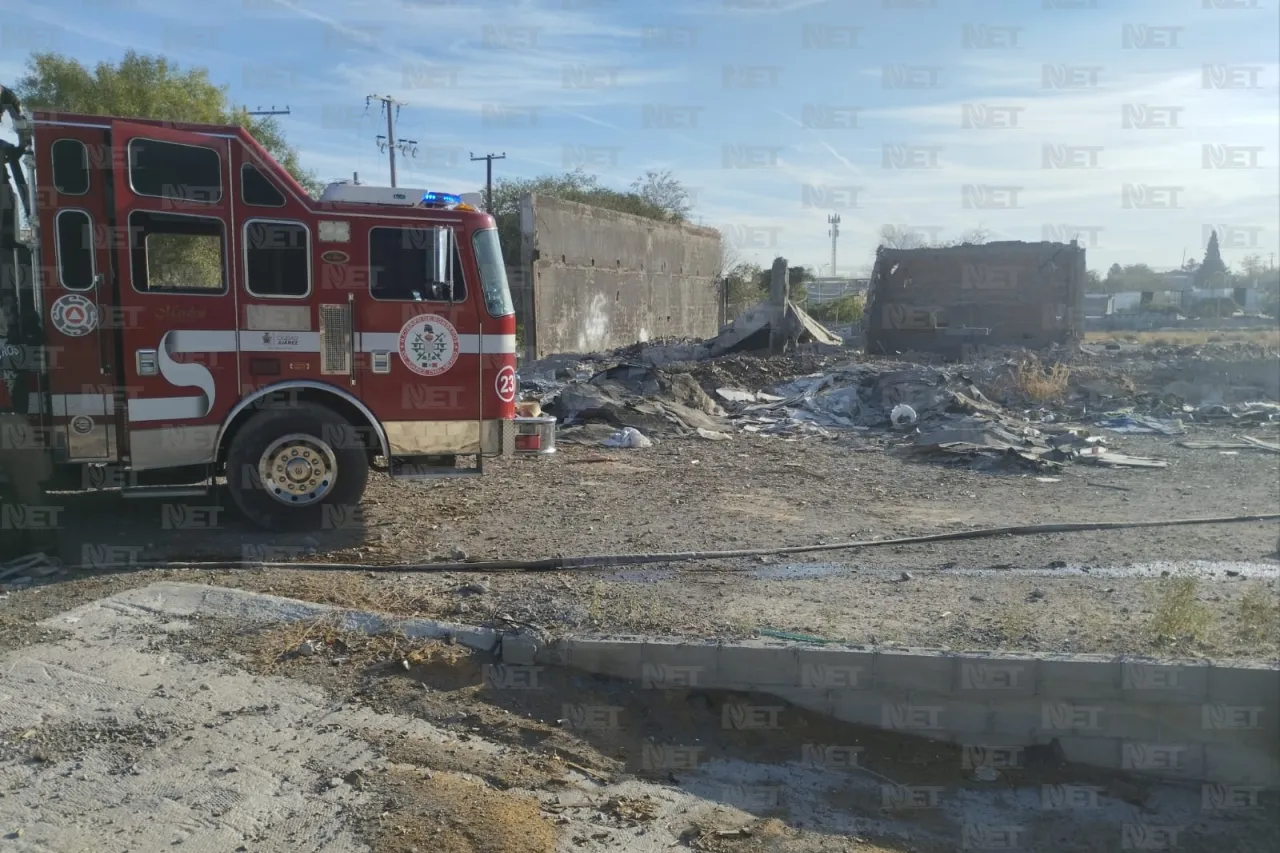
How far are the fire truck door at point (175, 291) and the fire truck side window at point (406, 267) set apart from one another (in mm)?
1088

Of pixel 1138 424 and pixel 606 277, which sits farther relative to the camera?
pixel 606 277

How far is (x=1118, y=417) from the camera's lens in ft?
54.9

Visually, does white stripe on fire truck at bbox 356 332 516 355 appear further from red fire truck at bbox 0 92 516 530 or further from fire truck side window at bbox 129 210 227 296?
fire truck side window at bbox 129 210 227 296

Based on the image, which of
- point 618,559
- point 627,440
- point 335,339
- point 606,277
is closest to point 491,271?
point 335,339

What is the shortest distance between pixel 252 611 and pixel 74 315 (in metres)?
3.02

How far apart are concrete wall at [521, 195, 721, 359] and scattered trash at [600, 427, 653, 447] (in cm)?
1188

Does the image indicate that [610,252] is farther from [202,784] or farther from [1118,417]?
[202,784]

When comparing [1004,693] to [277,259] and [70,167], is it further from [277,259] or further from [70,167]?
[70,167]

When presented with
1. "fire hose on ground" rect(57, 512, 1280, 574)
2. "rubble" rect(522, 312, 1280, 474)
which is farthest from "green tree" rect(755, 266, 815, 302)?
"fire hose on ground" rect(57, 512, 1280, 574)

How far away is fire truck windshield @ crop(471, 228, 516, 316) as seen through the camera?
8.44 m

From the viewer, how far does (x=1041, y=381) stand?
18500 mm

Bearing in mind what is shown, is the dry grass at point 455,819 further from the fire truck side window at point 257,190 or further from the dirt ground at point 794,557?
the fire truck side window at point 257,190

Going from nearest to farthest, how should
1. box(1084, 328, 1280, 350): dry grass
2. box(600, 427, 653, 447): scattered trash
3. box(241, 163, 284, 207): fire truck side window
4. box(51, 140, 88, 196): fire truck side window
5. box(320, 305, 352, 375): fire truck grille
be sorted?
box(51, 140, 88, 196): fire truck side window → box(241, 163, 284, 207): fire truck side window → box(320, 305, 352, 375): fire truck grille → box(600, 427, 653, 447): scattered trash → box(1084, 328, 1280, 350): dry grass

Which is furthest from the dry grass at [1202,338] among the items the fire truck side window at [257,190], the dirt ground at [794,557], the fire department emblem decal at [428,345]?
the fire truck side window at [257,190]
